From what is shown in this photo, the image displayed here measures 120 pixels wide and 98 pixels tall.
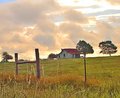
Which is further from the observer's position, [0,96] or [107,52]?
[107,52]

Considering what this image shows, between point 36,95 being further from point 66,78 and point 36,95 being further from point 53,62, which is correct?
point 53,62

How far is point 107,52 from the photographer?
4938 inches

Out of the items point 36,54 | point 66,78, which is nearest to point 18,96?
point 66,78

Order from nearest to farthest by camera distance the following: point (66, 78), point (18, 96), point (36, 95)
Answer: point (18, 96) → point (36, 95) → point (66, 78)

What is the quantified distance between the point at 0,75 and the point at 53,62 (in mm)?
38795

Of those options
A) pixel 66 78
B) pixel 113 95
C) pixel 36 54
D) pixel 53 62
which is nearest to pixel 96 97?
pixel 113 95

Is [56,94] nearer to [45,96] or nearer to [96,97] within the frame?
[45,96]

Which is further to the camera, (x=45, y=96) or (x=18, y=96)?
(x=45, y=96)

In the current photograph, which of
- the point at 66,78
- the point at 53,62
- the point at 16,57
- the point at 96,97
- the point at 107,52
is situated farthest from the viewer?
the point at 107,52

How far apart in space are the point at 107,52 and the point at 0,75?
10885 cm

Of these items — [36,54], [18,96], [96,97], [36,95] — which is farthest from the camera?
[36,54]

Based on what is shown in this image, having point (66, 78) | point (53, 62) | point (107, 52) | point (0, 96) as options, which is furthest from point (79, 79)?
point (107, 52)

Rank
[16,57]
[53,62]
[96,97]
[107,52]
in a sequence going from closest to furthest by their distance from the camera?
[96,97], [16,57], [53,62], [107,52]

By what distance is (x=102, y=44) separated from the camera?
420 ft
